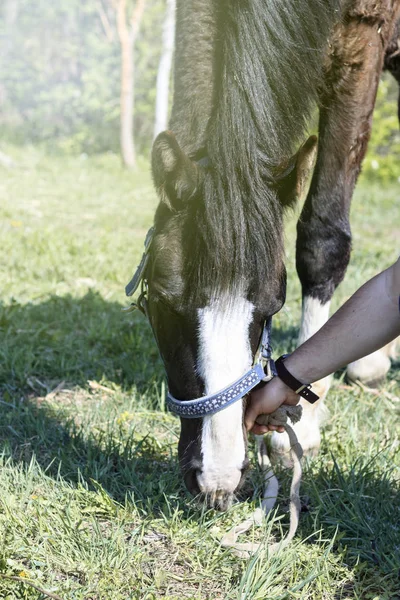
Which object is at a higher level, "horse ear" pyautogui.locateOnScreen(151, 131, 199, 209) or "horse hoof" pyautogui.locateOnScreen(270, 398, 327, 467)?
"horse ear" pyautogui.locateOnScreen(151, 131, 199, 209)

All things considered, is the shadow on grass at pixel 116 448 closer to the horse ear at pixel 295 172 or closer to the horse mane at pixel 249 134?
the horse mane at pixel 249 134

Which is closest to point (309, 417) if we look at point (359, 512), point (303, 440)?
point (303, 440)

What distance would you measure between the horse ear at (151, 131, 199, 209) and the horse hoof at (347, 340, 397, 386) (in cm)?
163

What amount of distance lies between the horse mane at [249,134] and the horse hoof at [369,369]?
4.56 ft

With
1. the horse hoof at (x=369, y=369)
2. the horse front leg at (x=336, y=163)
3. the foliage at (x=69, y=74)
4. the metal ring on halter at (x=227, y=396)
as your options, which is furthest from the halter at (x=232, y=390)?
the foliage at (x=69, y=74)

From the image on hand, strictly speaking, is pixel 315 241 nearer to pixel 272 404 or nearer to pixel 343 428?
pixel 343 428

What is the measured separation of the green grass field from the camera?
6.11 ft

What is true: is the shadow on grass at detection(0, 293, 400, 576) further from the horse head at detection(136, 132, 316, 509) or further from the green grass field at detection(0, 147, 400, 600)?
the horse head at detection(136, 132, 316, 509)

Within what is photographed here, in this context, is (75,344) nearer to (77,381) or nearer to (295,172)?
(77,381)

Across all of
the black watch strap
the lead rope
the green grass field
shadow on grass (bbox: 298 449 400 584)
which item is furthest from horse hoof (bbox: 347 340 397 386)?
→ the black watch strap

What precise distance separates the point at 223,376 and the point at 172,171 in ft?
2.02

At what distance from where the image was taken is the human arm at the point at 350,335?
171 cm

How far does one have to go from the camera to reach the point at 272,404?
200 centimetres

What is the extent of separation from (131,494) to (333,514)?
665 millimetres
